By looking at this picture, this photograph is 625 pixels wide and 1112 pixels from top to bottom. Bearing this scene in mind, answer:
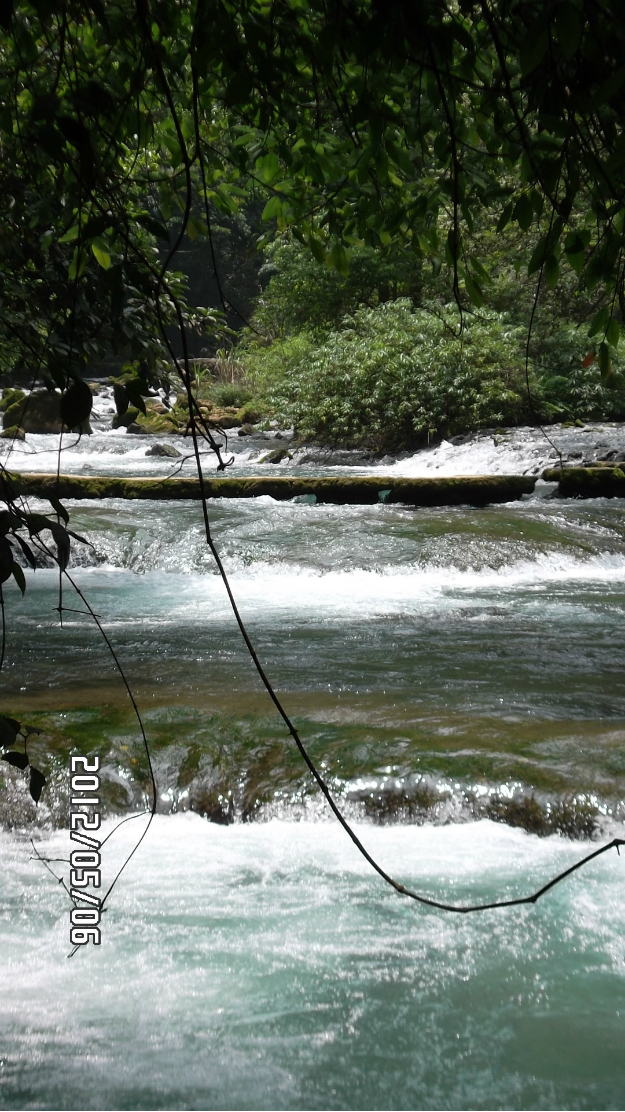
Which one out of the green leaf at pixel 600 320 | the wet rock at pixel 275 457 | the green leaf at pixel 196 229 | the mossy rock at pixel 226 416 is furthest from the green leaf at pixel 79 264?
the mossy rock at pixel 226 416

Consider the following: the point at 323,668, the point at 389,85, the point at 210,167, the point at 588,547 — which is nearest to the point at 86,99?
the point at 389,85

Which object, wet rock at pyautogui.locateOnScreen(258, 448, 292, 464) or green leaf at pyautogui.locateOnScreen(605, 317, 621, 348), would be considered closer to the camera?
green leaf at pyautogui.locateOnScreen(605, 317, 621, 348)

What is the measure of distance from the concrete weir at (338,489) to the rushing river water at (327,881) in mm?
4792

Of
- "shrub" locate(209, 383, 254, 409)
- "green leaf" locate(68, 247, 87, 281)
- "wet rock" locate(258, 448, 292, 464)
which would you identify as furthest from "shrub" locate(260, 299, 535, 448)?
"green leaf" locate(68, 247, 87, 281)

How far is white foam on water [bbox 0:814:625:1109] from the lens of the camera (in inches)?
100

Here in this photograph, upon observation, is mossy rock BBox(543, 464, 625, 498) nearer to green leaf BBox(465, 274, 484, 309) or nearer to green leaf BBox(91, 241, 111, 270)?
green leaf BBox(465, 274, 484, 309)

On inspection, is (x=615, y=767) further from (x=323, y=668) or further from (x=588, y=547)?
(x=588, y=547)

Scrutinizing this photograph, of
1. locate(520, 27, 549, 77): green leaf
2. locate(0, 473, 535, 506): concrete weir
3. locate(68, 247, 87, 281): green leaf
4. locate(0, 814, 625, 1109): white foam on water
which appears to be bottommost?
locate(0, 814, 625, 1109): white foam on water

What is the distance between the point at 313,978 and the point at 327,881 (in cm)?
50

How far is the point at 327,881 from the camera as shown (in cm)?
344

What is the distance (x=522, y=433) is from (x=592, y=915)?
42.0 ft

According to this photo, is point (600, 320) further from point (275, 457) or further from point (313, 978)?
point (275, 457)

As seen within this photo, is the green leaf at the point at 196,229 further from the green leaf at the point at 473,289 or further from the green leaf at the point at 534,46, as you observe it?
the green leaf at the point at 534,46

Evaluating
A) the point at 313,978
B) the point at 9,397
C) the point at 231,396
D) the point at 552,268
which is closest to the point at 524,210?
the point at 552,268
